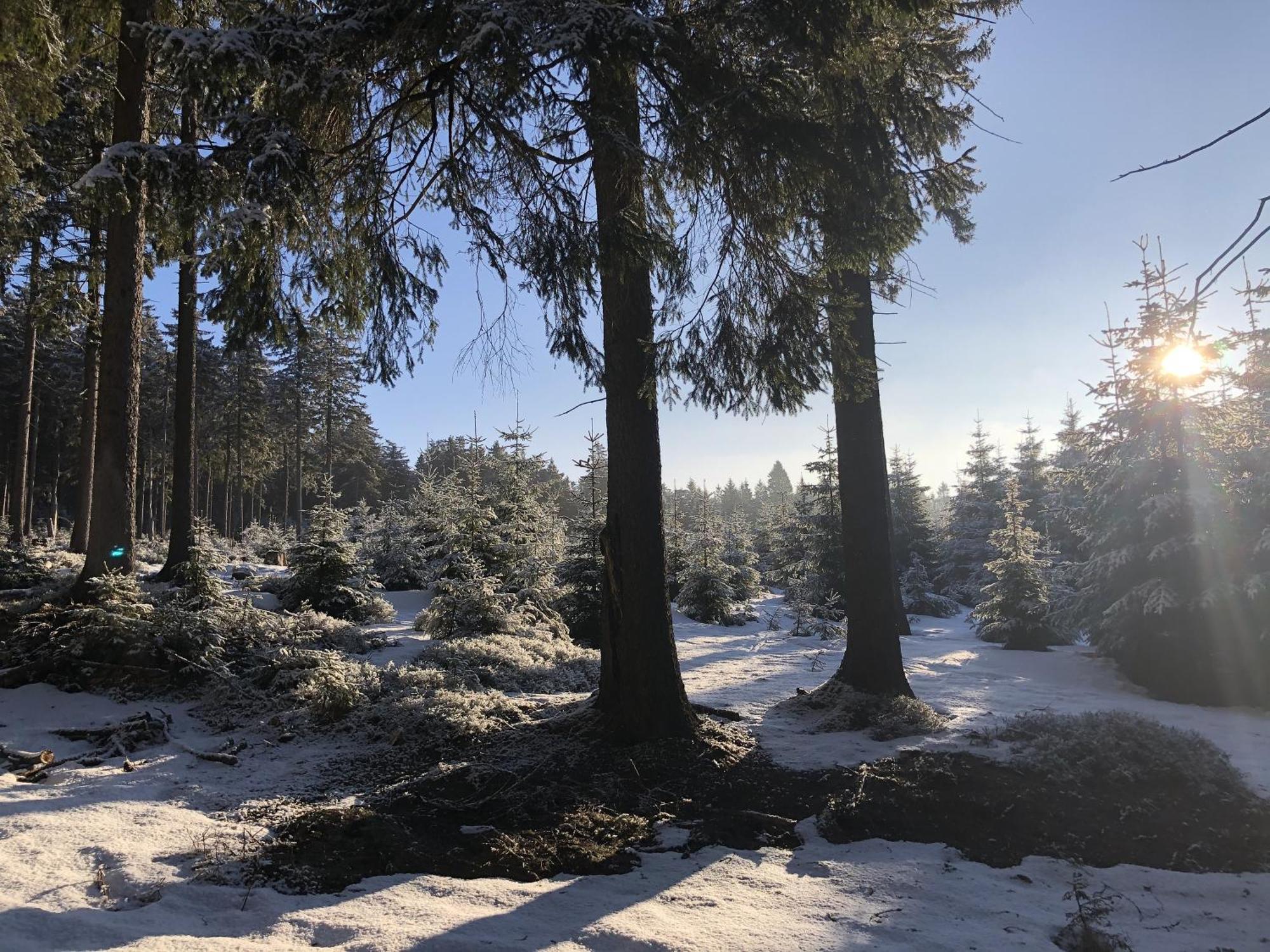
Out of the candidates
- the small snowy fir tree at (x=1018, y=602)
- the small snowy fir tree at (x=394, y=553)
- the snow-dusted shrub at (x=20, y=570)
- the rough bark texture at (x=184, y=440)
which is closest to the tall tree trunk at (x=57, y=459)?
the small snowy fir tree at (x=394, y=553)

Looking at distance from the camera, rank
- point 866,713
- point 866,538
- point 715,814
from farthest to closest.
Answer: point 866,538
point 866,713
point 715,814

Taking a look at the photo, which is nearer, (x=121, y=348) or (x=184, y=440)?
(x=121, y=348)

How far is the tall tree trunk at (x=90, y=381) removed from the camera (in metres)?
13.7

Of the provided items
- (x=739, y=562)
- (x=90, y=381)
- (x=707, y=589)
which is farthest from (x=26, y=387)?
(x=739, y=562)

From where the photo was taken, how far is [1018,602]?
16.4 metres

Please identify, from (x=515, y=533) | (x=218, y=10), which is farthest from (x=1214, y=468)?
(x=218, y=10)

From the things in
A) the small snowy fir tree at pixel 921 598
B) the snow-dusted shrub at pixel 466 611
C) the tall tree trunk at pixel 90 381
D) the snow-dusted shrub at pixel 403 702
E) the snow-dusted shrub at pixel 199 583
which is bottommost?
the small snowy fir tree at pixel 921 598

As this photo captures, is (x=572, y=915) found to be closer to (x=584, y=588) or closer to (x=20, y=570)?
(x=584, y=588)

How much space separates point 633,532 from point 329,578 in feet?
29.6

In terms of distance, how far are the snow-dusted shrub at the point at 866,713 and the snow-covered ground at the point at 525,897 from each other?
2402mm

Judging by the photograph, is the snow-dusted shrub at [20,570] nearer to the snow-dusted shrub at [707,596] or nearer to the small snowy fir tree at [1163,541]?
the snow-dusted shrub at [707,596]

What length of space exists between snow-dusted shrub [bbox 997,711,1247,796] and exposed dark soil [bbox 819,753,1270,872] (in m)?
0.10

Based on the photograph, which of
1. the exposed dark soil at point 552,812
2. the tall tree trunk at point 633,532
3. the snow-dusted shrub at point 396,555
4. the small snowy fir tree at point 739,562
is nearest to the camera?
the exposed dark soil at point 552,812

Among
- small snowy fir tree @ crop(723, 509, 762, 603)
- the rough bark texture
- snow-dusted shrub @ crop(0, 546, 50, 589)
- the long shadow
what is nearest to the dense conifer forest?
the long shadow
